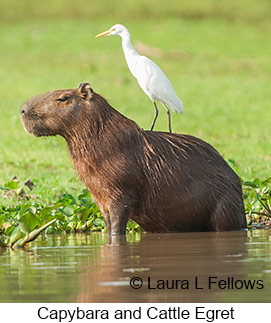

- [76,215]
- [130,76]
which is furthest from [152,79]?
[130,76]

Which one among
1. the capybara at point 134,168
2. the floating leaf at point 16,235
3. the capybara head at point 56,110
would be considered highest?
the capybara head at point 56,110

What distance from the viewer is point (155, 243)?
6.45 metres

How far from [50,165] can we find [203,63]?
52.1ft

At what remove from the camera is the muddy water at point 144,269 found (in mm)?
4203

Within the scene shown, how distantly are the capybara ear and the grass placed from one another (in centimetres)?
235

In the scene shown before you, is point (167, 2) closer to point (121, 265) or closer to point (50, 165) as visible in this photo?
point (50, 165)

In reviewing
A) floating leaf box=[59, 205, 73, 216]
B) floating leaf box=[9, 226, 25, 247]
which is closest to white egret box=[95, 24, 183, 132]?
floating leaf box=[59, 205, 73, 216]

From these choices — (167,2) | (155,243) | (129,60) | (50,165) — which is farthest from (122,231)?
(167,2)

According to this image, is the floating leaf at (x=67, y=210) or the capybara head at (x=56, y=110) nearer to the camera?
Answer: the capybara head at (x=56, y=110)

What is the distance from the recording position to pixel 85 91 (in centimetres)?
699

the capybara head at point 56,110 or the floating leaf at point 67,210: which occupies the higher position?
the capybara head at point 56,110

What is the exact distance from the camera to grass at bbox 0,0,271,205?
13039 millimetres

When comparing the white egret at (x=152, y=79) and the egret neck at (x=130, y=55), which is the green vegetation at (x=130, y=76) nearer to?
the white egret at (x=152, y=79)

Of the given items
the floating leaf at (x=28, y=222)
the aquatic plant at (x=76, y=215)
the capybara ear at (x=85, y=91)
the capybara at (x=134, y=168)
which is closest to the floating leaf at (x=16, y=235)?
the floating leaf at (x=28, y=222)
